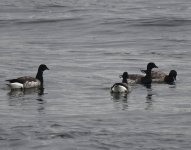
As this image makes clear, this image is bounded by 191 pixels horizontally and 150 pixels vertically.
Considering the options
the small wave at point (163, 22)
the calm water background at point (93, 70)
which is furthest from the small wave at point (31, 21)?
the small wave at point (163, 22)

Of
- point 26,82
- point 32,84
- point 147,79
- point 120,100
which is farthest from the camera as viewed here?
point 147,79

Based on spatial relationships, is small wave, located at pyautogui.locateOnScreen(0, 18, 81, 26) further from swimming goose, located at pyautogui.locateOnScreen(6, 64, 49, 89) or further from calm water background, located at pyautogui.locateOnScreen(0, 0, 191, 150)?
swimming goose, located at pyautogui.locateOnScreen(6, 64, 49, 89)

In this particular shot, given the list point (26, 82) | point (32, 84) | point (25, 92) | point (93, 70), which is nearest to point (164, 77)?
point (93, 70)

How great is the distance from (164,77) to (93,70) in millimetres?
3396

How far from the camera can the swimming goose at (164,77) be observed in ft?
111

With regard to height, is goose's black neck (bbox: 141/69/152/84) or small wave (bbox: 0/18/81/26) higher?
small wave (bbox: 0/18/81/26)

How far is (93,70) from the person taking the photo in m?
36.0

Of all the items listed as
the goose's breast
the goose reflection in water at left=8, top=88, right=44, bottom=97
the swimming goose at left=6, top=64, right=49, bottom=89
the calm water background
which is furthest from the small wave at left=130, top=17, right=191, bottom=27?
the goose reflection in water at left=8, top=88, right=44, bottom=97

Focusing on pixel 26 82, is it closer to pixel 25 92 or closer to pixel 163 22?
pixel 25 92

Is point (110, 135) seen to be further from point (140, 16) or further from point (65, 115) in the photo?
point (140, 16)

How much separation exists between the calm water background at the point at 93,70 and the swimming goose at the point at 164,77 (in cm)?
45

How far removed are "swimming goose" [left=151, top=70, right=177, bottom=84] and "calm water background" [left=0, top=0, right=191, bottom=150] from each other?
0.45m

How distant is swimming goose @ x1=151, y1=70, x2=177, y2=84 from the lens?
33.9m

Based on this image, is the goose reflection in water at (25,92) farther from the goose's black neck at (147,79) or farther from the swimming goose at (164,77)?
the swimming goose at (164,77)
